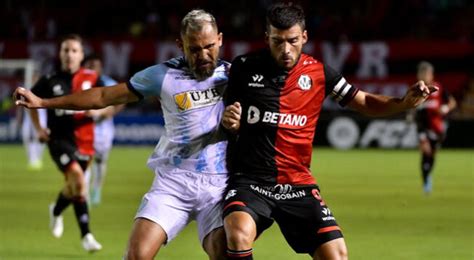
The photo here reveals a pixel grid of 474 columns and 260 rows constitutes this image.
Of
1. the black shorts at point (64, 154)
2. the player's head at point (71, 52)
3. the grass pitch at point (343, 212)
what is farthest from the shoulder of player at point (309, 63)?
the black shorts at point (64, 154)

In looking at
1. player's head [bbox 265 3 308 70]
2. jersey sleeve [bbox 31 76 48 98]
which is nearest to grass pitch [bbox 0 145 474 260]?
jersey sleeve [bbox 31 76 48 98]

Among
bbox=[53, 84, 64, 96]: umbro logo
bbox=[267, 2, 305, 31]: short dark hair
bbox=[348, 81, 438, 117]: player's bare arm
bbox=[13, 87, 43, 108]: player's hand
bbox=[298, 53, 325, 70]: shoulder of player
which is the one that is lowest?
bbox=[53, 84, 64, 96]: umbro logo

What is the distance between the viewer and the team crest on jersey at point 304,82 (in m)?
6.79

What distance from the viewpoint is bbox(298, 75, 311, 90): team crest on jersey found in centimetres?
679

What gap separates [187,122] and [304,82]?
816 millimetres

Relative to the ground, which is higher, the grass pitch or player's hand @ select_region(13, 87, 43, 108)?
player's hand @ select_region(13, 87, 43, 108)

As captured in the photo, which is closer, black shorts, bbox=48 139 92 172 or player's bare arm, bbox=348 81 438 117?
player's bare arm, bbox=348 81 438 117

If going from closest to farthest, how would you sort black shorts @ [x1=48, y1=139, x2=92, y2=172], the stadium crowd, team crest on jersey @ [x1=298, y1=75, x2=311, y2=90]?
team crest on jersey @ [x1=298, y1=75, x2=311, y2=90], black shorts @ [x1=48, y1=139, x2=92, y2=172], the stadium crowd

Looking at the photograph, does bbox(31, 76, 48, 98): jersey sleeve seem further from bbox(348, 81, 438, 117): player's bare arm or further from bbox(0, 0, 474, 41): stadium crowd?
bbox(0, 0, 474, 41): stadium crowd

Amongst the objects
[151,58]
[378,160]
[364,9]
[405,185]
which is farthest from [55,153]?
[364,9]

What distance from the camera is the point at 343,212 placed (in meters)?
14.0

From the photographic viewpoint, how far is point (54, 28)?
1238 inches

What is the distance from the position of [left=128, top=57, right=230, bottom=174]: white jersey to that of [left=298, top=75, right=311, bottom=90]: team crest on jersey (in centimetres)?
50

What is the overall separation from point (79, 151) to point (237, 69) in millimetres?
4599
